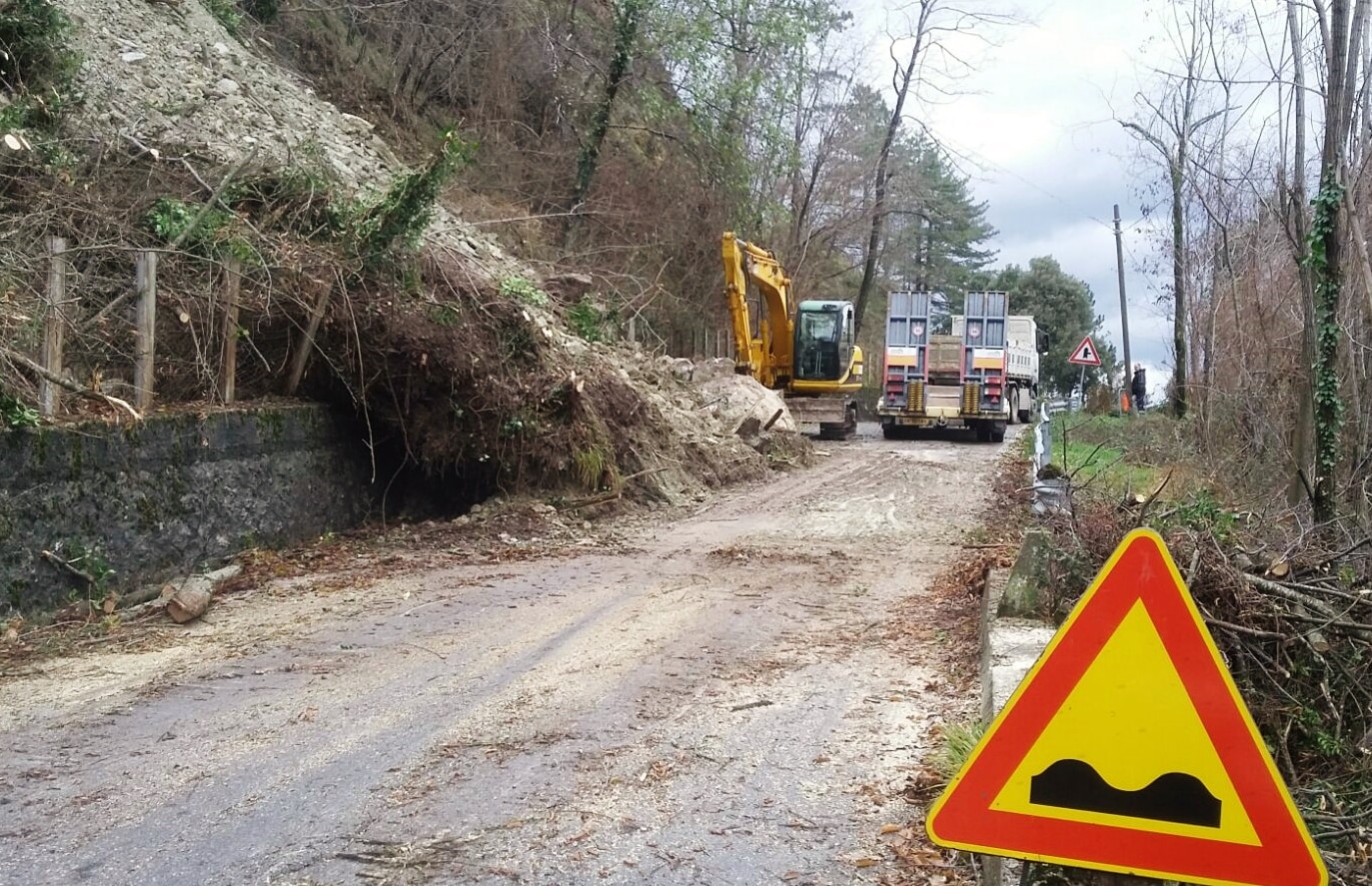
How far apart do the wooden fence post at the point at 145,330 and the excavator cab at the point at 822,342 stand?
17.9m

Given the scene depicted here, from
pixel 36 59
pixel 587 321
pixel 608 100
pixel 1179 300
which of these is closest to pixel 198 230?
pixel 36 59

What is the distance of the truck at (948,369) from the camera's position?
25.5 meters

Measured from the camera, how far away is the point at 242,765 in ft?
15.9

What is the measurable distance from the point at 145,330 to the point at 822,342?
1812 cm

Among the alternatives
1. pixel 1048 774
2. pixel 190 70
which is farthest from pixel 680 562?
pixel 190 70

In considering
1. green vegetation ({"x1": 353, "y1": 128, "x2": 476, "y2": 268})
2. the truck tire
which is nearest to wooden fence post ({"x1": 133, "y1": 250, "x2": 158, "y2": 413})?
green vegetation ({"x1": 353, "y1": 128, "x2": 476, "y2": 268})

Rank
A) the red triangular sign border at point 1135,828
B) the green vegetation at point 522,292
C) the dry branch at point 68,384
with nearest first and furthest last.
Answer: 1. the red triangular sign border at point 1135,828
2. the dry branch at point 68,384
3. the green vegetation at point 522,292

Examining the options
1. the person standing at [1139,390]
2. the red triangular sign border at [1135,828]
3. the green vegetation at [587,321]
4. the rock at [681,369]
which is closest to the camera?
the red triangular sign border at [1135,828]

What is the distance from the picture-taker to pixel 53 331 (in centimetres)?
813

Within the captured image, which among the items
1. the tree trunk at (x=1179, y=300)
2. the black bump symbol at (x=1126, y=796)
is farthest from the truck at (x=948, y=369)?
the black bump symbol at (x=1126, y=796)

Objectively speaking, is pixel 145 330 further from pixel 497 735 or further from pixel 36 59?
pixel 497 735

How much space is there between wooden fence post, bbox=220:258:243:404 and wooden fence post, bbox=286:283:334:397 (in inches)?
30.9

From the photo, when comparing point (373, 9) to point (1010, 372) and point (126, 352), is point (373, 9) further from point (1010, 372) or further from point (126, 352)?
point (1010, 372)

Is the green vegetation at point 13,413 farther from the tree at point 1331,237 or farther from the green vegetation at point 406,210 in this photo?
the tree at point 1331,237
